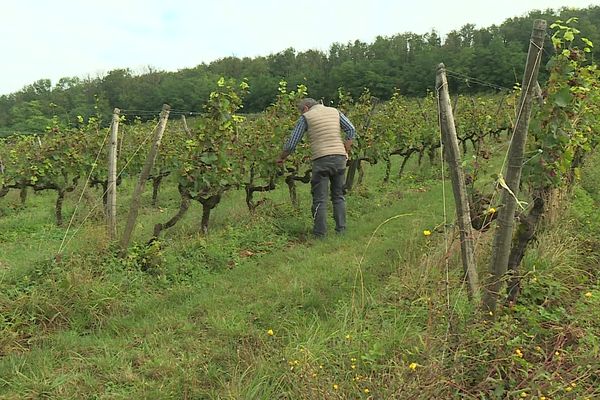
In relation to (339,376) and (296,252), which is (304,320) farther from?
(296,252)

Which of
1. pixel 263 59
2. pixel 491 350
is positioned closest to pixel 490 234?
pixel 491 350

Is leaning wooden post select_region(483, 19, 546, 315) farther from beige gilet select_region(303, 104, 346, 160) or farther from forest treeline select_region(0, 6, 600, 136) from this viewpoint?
forest treeline select_region(0, 6, 600, 136)


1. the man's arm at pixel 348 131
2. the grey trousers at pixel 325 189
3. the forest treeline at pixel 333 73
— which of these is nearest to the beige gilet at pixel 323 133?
the grey trousers at pixel 325 189

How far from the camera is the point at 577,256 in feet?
13.6

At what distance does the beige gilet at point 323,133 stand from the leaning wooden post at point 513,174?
3219 millimetres

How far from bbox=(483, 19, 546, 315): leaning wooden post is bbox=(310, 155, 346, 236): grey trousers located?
315 cm

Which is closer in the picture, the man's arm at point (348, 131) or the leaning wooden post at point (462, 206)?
the leaning wooden post at point (462, 206)

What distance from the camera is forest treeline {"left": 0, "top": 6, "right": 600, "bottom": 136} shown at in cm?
2758

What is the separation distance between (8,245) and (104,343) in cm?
473

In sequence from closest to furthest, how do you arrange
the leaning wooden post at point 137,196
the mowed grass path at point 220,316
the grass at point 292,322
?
the grass at point 292,322 → the mowed grass path at point 220,316 → the leaning wooden post at point 137,196

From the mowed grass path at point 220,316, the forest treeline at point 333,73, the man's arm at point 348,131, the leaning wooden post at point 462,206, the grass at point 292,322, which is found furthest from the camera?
the forest treeline at point 333,73

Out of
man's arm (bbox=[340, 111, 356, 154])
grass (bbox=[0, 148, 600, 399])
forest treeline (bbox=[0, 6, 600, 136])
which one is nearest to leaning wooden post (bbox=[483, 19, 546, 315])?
grass (bbox=[0, 148, 600, 399])

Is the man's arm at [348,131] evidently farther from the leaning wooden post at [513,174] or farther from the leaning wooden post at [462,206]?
the leaning wooden post at [513,174]

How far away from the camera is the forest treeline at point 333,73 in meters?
27.6
